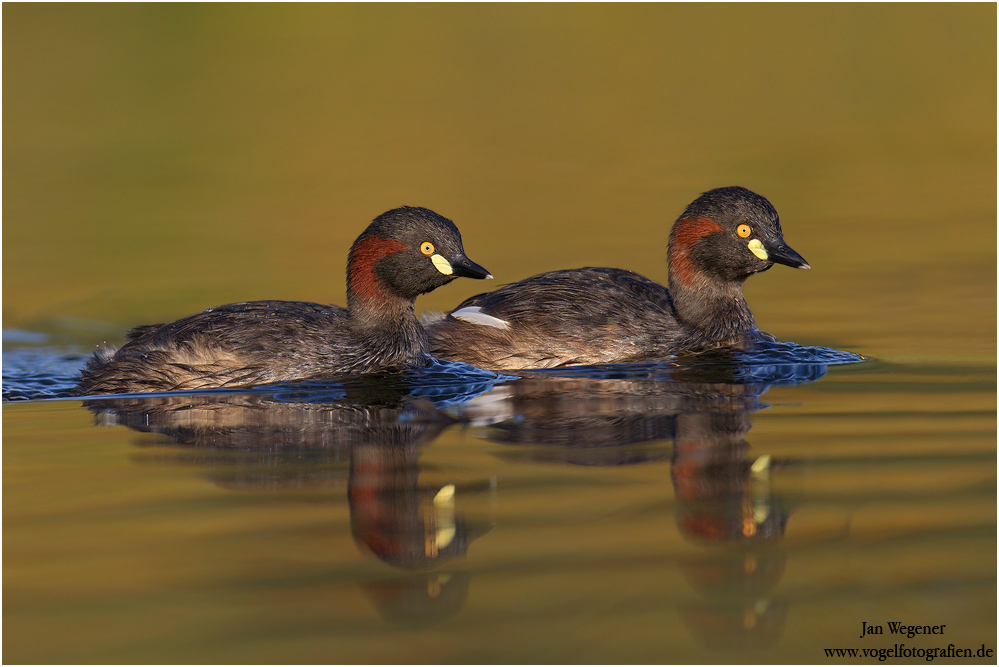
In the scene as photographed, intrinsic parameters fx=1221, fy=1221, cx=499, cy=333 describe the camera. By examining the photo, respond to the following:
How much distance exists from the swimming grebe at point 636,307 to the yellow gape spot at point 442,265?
0.89m

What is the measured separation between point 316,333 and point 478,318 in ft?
4.68

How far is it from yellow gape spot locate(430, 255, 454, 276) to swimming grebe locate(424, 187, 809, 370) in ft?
2.91

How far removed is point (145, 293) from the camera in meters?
11.9

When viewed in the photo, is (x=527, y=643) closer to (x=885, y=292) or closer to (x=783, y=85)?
(x=885, y=292)

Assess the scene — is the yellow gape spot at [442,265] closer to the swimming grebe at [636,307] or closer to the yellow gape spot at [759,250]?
the swimming grebe at [636,307]

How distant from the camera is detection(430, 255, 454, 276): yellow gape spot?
817 cm

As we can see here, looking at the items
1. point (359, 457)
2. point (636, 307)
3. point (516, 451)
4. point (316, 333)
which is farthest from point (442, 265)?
point (359, 457)

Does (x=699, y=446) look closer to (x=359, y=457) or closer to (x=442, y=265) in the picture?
(x=359, y=457)

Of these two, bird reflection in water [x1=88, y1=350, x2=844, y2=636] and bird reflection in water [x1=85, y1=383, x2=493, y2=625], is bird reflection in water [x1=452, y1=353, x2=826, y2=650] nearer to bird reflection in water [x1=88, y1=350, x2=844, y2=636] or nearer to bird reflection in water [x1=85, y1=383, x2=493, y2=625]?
bird reflection in water [x1=88, y1=350, x2=844, y2=636]

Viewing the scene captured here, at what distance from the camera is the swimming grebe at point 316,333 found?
25.7ft

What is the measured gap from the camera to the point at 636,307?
29.7ft

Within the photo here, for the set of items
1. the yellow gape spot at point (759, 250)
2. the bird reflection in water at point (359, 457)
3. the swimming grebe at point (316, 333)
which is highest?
→ the yellow gape spot at point (759, 250)

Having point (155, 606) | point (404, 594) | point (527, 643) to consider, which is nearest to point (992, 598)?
point (527, 643)

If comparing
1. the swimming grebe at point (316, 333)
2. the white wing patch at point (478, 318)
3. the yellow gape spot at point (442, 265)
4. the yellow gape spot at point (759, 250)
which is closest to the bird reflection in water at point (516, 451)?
the swimming grebe at point (316, 333)
